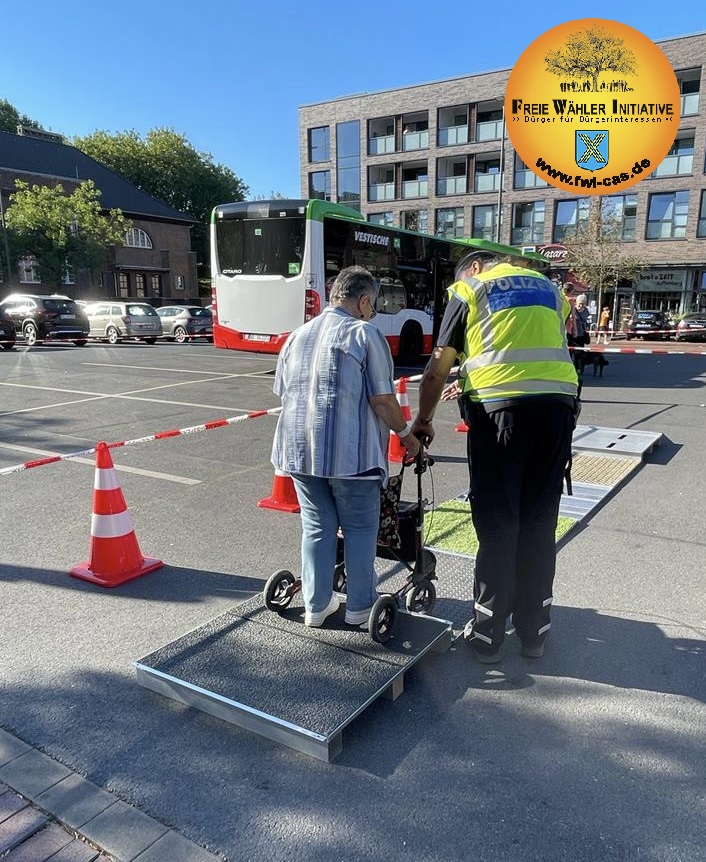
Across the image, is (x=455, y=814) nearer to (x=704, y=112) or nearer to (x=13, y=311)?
(x=13, y=311)

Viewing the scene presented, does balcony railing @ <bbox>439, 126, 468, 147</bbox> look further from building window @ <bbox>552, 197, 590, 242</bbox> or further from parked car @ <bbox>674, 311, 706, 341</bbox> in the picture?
parked car @ <bbox>674, 311, 706, 341</bbox>

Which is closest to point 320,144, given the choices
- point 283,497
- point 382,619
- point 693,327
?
point 693,327

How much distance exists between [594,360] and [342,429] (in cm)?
1352

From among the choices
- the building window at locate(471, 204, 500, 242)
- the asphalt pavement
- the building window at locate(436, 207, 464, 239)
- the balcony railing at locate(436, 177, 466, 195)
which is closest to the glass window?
the building window at locate(471, 204, 500, 242)

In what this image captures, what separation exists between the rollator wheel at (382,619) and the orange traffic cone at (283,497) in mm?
2315

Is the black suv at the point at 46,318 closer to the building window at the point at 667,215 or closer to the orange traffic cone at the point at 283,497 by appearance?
the orange traffic cone at the point at 283,497

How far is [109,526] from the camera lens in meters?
4.05

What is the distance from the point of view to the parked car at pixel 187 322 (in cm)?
2756

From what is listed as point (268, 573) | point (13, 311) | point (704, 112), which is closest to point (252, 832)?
point (268, 573)

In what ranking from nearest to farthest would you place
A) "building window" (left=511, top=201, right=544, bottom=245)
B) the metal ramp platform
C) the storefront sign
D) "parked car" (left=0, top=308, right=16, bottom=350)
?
1. the metal ramp platform
2. "parked car" (left=0, top=308, right=16, bottom=350)
3. the storefront sign
4. "building window" (left=511, top=201, right=544, bottom=245)

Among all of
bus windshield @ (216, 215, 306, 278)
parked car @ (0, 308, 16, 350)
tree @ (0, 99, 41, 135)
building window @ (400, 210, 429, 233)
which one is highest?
tree @ (0, 99, 41, 135)

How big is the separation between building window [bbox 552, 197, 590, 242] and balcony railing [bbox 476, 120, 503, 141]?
5.55 metres

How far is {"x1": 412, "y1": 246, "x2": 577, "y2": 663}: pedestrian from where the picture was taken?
2.95 metres

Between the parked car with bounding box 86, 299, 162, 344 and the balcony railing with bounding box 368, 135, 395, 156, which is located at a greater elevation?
the balcony railing with bounding box 368, 135, 395, 156
